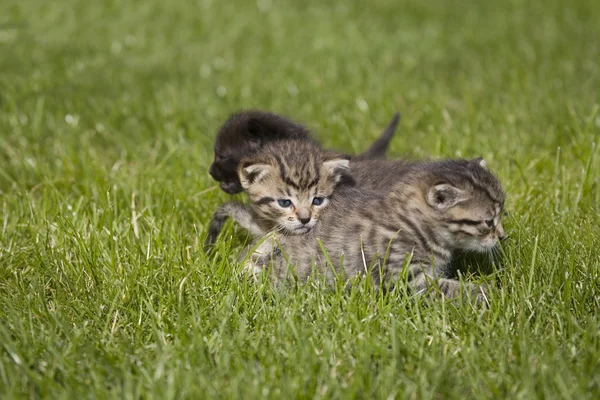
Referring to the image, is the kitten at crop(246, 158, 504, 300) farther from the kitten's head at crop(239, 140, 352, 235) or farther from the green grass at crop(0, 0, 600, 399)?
A: the kitten's head at crop(239, 140, 352, 235)

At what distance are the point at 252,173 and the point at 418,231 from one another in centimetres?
114

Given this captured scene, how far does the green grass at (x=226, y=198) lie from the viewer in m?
3.08

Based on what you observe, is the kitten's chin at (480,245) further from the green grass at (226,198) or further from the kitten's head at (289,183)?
the kitten's head at (289,183)

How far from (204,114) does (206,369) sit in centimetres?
417

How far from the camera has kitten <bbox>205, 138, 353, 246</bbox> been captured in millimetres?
4355

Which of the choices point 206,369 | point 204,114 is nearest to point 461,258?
point 206,369

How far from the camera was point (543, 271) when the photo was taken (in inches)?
149

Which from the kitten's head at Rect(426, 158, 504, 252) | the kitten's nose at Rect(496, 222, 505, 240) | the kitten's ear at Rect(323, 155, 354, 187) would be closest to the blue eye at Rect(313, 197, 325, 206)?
the kitten's ear at Rect(323, 155, 354, 187)

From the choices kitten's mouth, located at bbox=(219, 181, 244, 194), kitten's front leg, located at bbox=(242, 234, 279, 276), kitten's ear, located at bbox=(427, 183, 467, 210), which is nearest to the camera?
kitten's ear, located at bbox=(427, 183, 467, 210)

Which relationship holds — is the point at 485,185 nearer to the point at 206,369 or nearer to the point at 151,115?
the point at 206,369

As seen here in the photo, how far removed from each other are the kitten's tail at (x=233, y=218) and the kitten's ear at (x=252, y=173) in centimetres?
15

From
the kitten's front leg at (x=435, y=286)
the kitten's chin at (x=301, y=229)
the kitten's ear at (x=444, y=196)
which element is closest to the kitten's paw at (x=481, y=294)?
the kitten's front leg at (x=435, y=286)

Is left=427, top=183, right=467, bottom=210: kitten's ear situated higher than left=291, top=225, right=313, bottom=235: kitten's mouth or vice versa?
left=427, top=183, right=467, bottom=210: kitten's ear

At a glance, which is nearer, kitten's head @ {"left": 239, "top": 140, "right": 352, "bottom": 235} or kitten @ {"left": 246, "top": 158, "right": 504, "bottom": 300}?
kitten @ {"left": 246, "top": 158, "right": 504, "bottom": 300}
